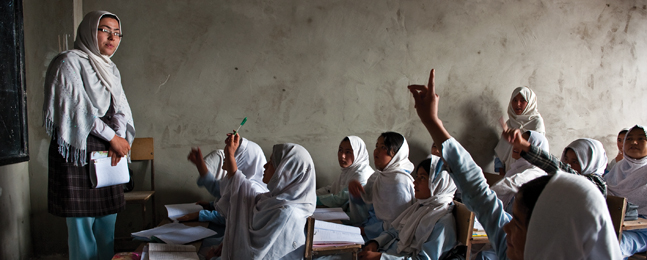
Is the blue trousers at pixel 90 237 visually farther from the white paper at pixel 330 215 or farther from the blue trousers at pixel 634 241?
the blue trousers at pixel 634 241

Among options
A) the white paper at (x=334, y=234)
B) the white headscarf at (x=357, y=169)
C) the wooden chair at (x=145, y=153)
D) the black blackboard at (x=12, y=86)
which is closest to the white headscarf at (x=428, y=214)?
the white paper at (x=334, y=234)

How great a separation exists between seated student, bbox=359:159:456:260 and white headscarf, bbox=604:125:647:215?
5.88 ft

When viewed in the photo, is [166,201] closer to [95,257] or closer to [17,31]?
[95,257]

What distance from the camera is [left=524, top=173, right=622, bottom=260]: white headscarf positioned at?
773 mm

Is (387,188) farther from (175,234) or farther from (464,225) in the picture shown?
(175,234)

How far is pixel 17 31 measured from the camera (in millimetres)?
2020

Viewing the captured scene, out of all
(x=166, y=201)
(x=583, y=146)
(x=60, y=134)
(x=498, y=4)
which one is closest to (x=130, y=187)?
(x=166, y=201)

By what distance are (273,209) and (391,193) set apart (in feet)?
3.07

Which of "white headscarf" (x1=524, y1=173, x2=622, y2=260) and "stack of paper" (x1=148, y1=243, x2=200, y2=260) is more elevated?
"white headscarf" (x1=524, y1=173, x2=622, y2=260)

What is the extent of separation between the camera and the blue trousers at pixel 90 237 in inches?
75.7

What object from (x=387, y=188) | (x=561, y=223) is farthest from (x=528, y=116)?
(x=561, y=223)

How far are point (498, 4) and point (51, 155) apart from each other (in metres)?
4.20

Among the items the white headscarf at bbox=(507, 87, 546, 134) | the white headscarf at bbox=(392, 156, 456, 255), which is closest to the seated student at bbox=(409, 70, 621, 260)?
the white headscarf at bbox=(392, 156, 456, 255)

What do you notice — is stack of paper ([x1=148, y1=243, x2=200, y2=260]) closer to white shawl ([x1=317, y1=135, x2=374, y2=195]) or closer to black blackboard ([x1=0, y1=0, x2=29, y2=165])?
black blackboard ([x1=0, y1=0, x2=29, y2=165])
